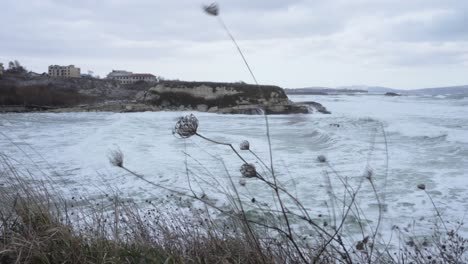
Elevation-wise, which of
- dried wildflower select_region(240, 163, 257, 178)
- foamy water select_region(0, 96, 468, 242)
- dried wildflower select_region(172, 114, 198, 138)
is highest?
dried wildflower select_region(172, 114, 198, 138)

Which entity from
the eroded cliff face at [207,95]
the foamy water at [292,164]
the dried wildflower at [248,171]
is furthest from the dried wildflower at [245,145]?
the eroded cliff face at [207,95]

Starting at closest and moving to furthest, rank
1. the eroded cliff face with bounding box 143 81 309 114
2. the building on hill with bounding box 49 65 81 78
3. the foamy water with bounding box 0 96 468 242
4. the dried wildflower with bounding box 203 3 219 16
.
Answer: the dried wildflower with bounding box 203 3 219 16
the foamy water with bounding box 0 96 468 242
the eroded cliff face with bounding box 143 81 309 114
the building on hill with bounding box 49 65 81 78

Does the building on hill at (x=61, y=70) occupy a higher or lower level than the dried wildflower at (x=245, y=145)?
higher

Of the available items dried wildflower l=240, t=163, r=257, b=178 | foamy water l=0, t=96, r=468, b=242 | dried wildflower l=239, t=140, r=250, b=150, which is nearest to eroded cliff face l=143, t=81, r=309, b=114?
foamy water l=0, t=96, r=468, b=242

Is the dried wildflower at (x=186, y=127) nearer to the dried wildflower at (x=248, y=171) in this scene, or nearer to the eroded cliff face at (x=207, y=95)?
the dried wildflower at (x=248, y=171)

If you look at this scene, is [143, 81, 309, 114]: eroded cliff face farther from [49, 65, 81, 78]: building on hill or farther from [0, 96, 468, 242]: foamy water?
[49, 65, 81, 78]: building on hill

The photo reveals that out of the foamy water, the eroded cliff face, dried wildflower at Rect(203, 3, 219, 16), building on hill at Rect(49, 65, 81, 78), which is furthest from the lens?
building on hill at Rect(49, 65, 81, 78)

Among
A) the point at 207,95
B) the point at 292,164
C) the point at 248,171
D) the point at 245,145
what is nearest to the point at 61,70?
the point at 207,95

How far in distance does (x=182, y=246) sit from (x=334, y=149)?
11123 millimetres

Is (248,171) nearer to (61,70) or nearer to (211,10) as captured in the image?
(211,10)

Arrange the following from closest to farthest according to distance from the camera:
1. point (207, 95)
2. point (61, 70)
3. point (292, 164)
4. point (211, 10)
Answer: point (211, 10) < point (292, 164) < point (207, 95) < point (61, 70)

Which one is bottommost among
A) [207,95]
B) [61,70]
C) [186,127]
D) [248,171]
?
[248,171]

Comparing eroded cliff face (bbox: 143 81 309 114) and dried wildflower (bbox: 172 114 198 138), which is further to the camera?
eroded cliff face (bbox: 143 81 309 114)

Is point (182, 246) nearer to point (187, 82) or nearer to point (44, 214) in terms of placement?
point (44, 214)
